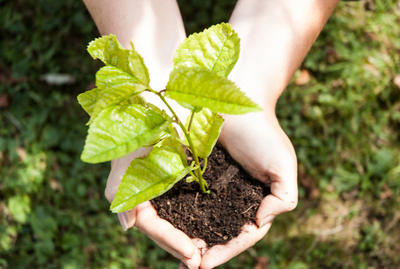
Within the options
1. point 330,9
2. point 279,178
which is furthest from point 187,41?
point 330,9

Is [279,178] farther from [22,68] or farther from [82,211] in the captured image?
[22,68]

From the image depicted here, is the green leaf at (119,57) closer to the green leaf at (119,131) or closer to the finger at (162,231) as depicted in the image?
the green leaf at (119,131)

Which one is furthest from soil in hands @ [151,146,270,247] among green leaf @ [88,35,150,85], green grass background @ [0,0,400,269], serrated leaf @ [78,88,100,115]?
green grass background @ [0,0,400,269]

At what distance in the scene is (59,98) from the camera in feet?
9.21

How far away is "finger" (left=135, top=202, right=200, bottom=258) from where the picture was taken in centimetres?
147

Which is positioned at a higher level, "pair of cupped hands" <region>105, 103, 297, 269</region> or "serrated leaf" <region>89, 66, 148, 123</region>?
"serrated leaf" <region>89, 66, 148, 123</region>

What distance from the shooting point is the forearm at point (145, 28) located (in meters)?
1.83

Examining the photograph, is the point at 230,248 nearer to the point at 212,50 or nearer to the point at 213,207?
the point at 213,207

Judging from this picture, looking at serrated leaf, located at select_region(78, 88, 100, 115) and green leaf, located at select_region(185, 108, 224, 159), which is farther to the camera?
green leaf, located at select_region(185, 108, 224, 159)

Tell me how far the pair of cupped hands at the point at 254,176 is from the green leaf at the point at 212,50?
0.67 metres

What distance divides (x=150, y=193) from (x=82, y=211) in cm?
194

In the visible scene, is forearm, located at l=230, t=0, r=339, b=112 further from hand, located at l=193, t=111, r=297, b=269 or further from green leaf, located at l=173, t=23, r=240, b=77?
green leaf, located at l=173, t=23, r=240, b=77

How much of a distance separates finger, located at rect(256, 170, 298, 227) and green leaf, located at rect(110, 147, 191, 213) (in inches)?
23.9

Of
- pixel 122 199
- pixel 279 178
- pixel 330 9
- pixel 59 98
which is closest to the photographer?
pixel 122 199
